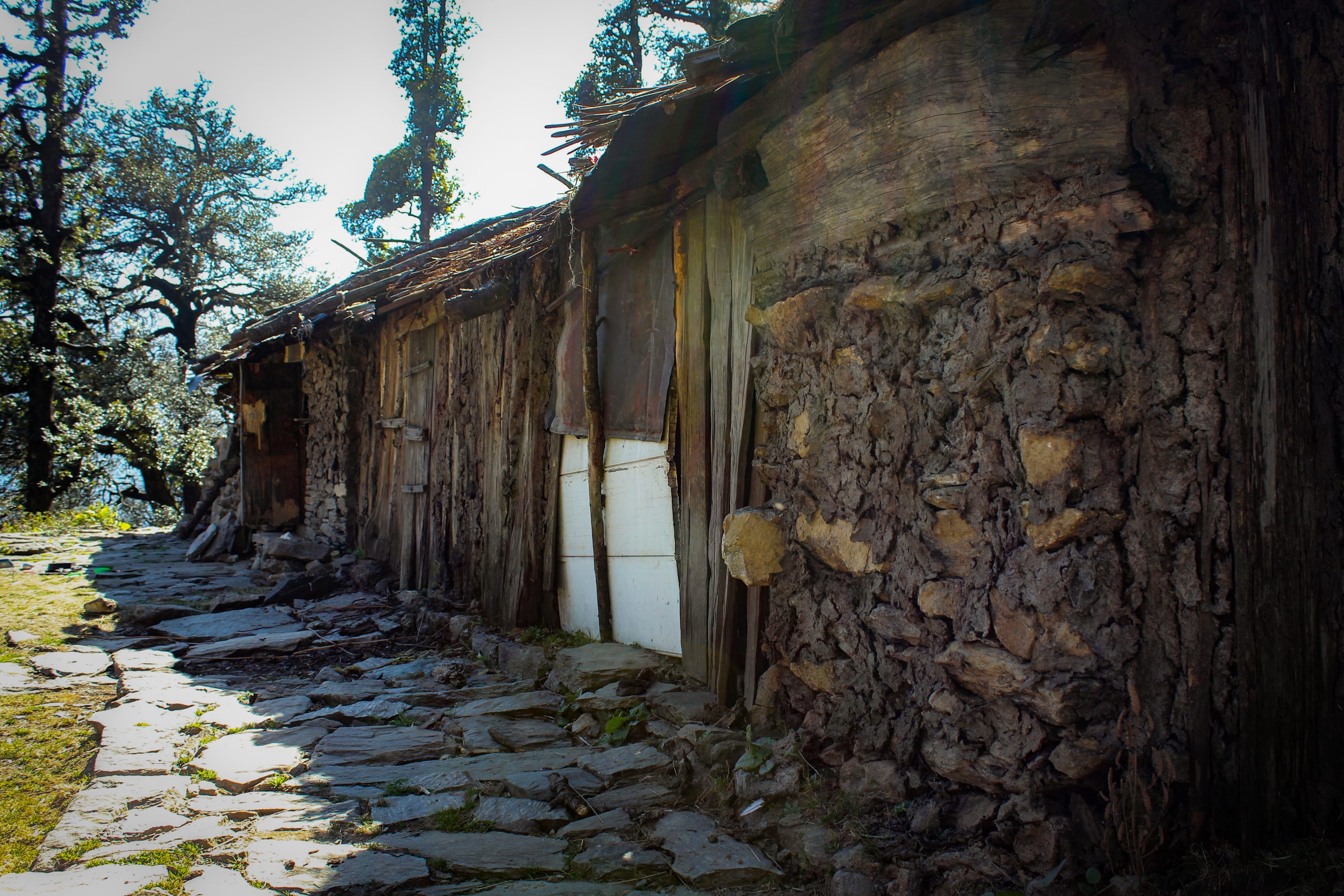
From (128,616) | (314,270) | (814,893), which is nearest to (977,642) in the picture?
(814,893)

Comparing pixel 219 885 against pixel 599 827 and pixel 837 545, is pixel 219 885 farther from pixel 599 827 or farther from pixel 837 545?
pixel 837 545

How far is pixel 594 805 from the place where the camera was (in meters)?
3.21

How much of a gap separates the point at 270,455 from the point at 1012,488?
34.4 ft

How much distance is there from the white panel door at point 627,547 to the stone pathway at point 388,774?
259 millimetres

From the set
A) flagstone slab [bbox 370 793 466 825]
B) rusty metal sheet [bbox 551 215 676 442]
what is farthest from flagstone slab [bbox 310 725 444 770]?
rusty metal sheet [bbox 551 215 676 442]

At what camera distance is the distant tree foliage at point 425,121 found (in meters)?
19.8

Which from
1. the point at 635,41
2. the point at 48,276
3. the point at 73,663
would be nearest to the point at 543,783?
the point at 73,663

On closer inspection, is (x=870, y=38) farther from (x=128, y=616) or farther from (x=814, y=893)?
(x=128, y=616)

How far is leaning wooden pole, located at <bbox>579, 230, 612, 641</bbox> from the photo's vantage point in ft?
16.5

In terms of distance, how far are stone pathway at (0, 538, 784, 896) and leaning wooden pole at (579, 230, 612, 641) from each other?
422 mm

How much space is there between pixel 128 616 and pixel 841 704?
6.79 meters

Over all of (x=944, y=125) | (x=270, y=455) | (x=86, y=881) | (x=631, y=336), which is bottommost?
(x=86, y=881)

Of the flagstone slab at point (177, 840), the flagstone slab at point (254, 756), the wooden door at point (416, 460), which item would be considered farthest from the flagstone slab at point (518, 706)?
the wooden door at point (416, 460)

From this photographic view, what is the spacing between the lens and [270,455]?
1080 centimetres
